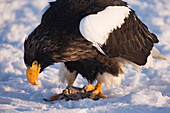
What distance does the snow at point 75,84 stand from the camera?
2.74 metres

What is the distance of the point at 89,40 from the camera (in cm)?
320

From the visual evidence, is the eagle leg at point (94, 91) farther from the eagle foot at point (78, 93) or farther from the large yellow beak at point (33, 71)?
the large yellow beak at point (33, 71)

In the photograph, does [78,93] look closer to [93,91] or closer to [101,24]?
[93,91]

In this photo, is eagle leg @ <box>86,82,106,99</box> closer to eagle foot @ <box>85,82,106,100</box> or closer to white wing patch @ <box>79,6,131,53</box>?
eagle foot @ <box>85,82,106,100</box>

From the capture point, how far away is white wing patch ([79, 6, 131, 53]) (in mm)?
3129

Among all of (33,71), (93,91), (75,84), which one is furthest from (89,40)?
(75,84)

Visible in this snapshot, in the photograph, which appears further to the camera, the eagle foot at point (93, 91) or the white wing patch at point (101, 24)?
the eagle foot at point (93, 91)

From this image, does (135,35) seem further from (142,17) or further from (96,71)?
(142,17)

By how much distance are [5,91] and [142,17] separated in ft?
16.3

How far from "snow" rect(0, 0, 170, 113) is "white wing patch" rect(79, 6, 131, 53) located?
77 centimetres

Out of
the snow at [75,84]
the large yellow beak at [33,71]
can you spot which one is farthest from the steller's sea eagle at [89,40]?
the snow at [75,84]

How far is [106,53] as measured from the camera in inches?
133

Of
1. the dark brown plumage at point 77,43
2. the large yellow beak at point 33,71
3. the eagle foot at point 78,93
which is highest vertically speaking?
the dark brown plumage at point 77,43

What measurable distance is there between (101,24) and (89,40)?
0.26 metres
